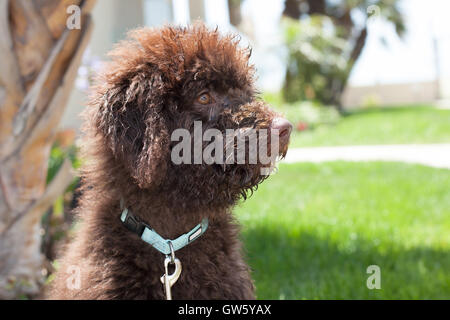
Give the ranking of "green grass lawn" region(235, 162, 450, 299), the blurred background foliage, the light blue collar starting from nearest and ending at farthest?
1. the light blue collar
2. "green grass lawn" region(235, 162, 450, 299)
3. the blurred background foliage

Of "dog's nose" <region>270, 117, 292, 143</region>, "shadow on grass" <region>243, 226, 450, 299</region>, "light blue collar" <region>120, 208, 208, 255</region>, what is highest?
"dog's nose" <region>270, 117, 292, 143</region>

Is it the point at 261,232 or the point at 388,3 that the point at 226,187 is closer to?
the point at 261,232

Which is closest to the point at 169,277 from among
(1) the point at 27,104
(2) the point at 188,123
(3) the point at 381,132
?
(2) the point at 188,123

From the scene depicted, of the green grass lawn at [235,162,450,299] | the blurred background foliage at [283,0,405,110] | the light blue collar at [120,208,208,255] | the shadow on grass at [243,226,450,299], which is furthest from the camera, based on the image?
the blurred background foliage at [283,0,405,110]

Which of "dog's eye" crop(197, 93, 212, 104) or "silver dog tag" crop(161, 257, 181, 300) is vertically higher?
"dog's eye" crop(197, 93, 212, 104)

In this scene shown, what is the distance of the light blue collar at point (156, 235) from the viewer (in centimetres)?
230

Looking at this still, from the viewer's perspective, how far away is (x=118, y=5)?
34.1ft

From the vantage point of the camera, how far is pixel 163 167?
7.20ft

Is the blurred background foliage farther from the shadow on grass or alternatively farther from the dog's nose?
the dog's nose

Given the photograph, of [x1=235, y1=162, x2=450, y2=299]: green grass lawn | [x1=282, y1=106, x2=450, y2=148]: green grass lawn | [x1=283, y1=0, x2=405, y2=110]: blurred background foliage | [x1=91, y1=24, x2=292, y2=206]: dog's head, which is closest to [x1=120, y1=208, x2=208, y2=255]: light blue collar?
[x1=91, y1=24, x2=292, y2=206]: dog's head

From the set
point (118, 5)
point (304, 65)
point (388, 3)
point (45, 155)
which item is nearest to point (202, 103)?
point (45, 155)

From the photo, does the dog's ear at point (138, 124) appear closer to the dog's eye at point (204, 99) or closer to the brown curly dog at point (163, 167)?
the brown curly dog at point (163, 167)

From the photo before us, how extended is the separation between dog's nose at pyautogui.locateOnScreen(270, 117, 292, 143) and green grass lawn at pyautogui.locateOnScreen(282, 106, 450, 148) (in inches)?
463

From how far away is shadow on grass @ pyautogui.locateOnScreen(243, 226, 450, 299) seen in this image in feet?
11.5
